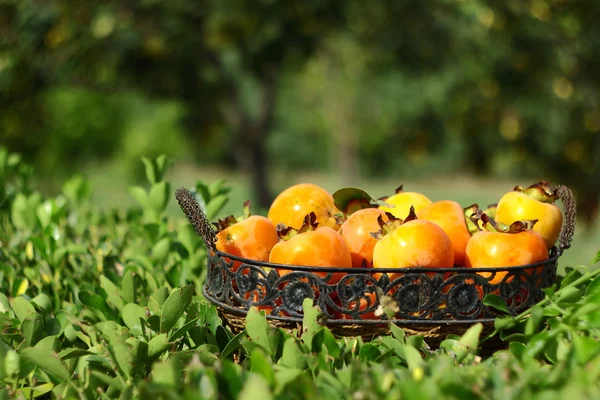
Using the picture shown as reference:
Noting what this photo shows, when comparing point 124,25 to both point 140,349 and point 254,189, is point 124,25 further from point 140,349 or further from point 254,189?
point 140,349

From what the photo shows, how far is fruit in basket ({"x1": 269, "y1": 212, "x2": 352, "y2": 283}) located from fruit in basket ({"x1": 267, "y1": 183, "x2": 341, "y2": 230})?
0.61 ft

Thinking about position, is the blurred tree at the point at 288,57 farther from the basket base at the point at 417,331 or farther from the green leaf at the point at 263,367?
the green leaf at the point at 263,367

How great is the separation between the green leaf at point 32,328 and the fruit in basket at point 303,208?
517 millimetres

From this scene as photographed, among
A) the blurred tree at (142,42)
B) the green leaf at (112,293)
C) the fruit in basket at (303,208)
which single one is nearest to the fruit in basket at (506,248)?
the fruit in basket at (303,208)

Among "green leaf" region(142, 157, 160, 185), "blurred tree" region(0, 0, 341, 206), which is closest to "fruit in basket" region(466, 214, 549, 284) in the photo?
"green leaf" region(142, 157, 160, 185)

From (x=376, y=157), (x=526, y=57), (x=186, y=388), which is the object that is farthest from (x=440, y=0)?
(x=376, y=157)

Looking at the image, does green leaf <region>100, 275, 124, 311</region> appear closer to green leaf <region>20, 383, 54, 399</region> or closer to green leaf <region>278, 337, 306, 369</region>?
green leaf <region>20, 383, 54, 399</region>

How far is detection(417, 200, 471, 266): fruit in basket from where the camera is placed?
1350mm

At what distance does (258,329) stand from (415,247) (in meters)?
0.32

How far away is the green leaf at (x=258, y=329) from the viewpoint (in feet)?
3.40

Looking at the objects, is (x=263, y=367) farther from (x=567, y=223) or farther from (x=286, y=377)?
(x=567, y=223)

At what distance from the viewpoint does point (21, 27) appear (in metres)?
5.23

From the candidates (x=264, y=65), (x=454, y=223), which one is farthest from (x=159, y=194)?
(x=264, y=65)

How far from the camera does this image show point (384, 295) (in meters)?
1.16
